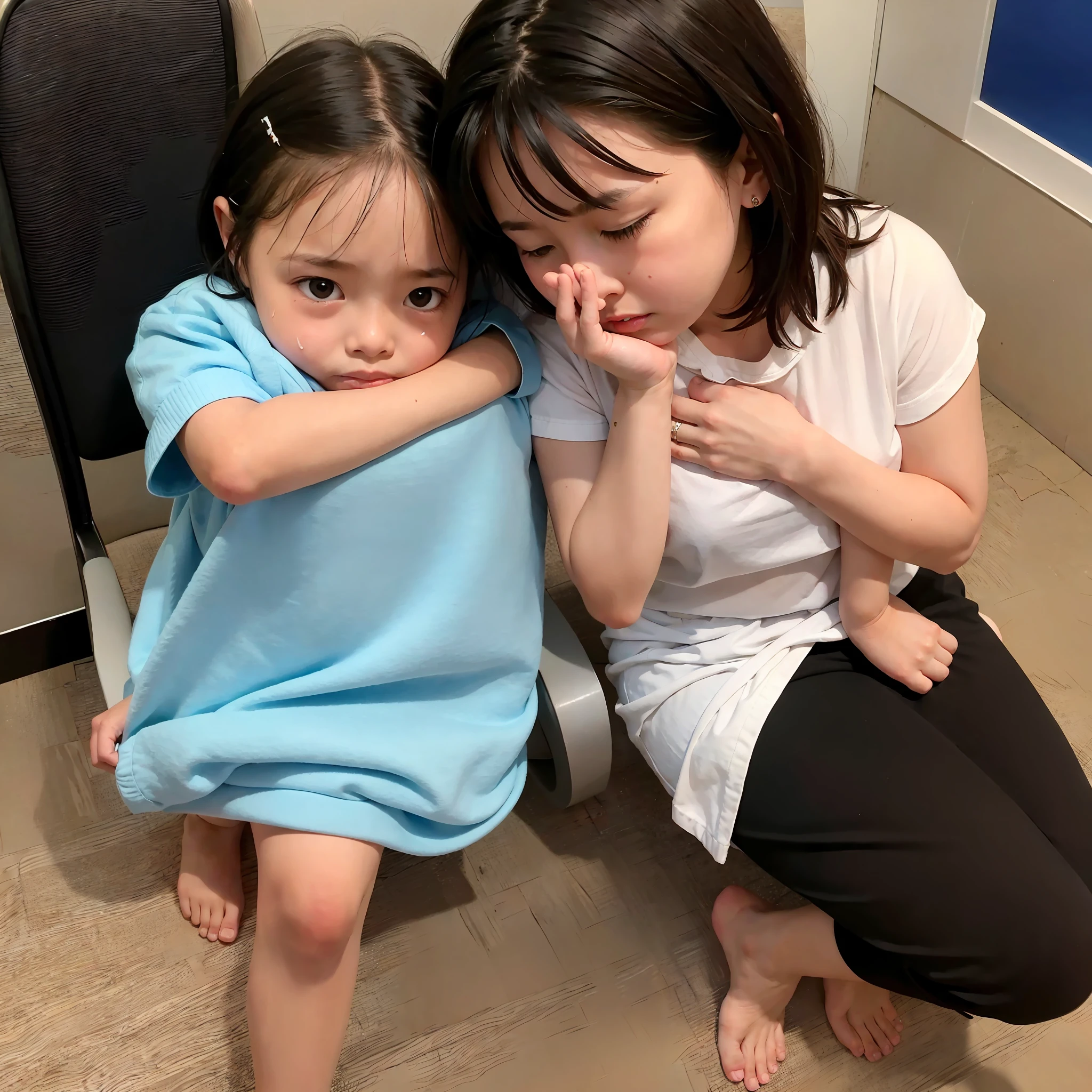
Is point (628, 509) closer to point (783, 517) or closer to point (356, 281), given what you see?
point (783, 517)

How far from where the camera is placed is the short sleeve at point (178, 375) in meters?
0.80

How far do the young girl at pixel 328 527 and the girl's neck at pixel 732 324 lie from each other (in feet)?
0.51

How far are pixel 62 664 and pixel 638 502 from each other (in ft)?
3.05

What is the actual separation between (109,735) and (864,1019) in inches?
30.9

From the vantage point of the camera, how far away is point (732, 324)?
0.90 meters

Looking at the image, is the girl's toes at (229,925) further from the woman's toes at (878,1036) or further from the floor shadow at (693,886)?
the woman's toes at (878,1036)

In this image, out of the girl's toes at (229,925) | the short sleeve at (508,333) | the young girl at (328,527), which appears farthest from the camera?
the girl's toes at (229,925)

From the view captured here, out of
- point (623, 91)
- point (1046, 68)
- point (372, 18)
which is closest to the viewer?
point (623, 91)

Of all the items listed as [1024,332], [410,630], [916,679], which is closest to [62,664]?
[410,630]

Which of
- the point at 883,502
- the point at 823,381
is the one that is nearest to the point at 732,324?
the point at 823,381

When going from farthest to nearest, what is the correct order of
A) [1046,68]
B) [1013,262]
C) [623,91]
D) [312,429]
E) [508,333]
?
[1013,262]
[1046,68]
[508,333]
[312,429]
[623,91]

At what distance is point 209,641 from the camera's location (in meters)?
0.89

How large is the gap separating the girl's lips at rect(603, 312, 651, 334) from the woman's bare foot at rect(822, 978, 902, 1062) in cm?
70

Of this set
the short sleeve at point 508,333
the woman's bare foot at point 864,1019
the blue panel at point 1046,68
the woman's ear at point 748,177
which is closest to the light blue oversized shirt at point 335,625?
the short sleeve at point 508,333
